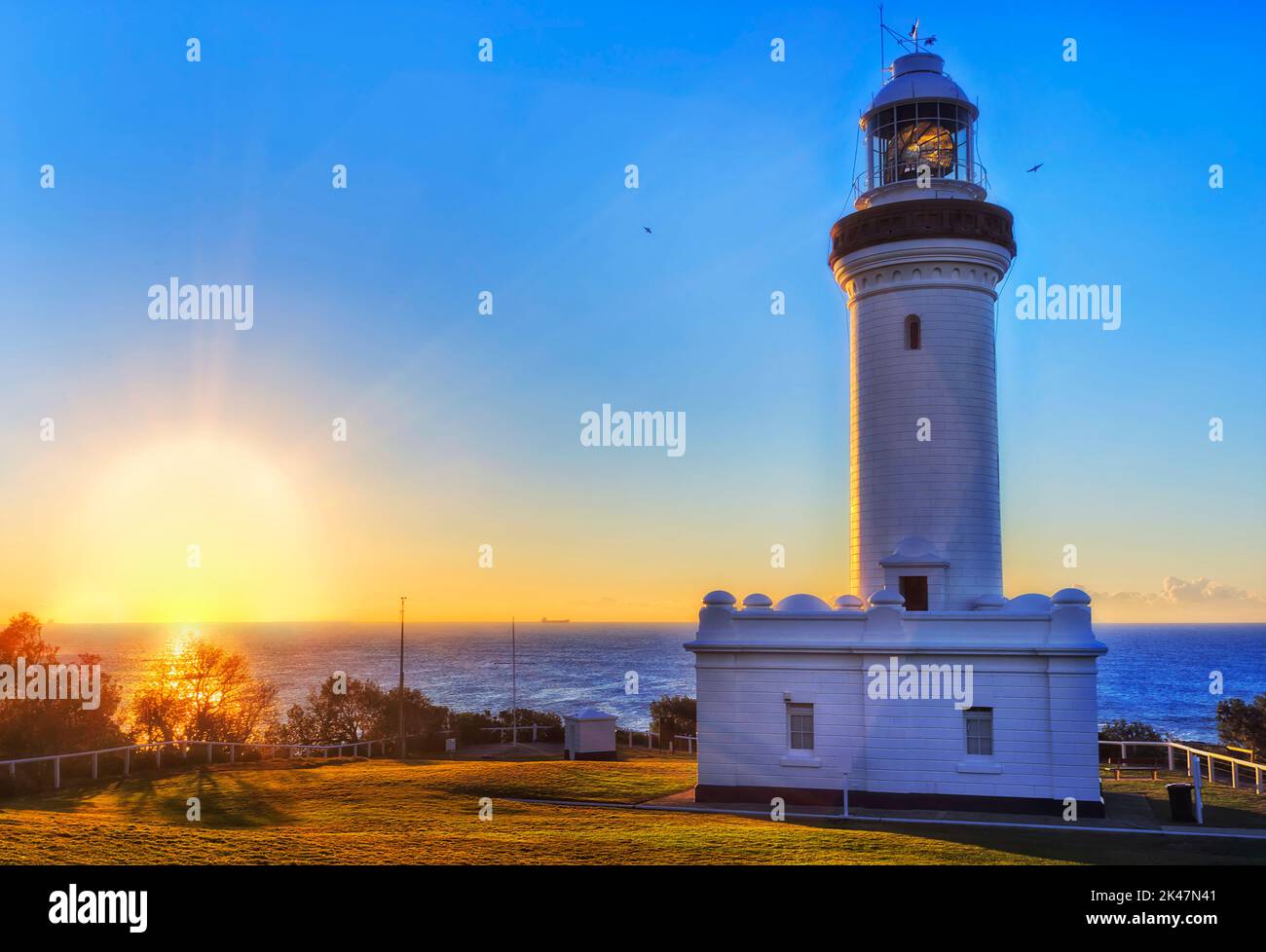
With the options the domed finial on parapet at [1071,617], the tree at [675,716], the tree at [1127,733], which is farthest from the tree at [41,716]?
the tree at [1127,733]

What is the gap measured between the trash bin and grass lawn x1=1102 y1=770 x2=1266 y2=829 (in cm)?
20

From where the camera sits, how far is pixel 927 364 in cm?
2084

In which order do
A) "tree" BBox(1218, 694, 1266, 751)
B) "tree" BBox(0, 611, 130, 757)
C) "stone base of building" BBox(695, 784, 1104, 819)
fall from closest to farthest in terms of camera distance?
"stone base of building" BBox(695, 784, 1104, 819)
"tree" BBox(0, 611, 130, 757)
"tree" BBox(1218, 694, 1266, 751)

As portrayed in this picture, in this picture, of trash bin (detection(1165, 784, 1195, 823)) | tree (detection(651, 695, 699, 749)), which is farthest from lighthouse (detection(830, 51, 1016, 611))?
tree (detection(651, 695, 699, 749))

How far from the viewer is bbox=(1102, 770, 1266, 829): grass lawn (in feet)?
55.8

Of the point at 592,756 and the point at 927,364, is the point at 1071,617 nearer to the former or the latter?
the point at 927,364

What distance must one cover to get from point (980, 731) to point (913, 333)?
8.46 m

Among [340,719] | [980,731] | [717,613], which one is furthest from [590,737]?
[340,719]

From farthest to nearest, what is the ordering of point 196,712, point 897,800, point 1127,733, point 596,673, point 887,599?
1. point 596,673
2. point 196,712
3. point 1127,733
4. point 887,599
5. point 897,800

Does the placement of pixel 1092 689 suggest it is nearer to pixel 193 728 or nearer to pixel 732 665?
pixel 732 665

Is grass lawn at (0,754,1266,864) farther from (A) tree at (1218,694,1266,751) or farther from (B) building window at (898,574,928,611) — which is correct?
Answer: (A) tree at (1218,694,1266,751)

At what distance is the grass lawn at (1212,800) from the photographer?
55.8 ft

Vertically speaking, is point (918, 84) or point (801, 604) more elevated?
point (918, 84)

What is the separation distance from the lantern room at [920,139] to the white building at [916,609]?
0.04 m
